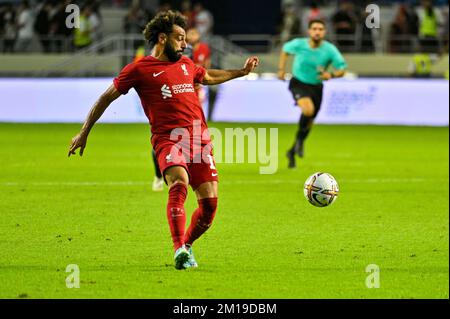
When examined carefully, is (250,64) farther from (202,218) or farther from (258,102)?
(258,102)

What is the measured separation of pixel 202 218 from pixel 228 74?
52.5 inches

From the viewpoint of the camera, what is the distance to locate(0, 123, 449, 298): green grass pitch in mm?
8203

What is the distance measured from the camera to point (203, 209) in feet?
29.3

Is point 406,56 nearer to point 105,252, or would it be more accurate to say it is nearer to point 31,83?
point 31,83

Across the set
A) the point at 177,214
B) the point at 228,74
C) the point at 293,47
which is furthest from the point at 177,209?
the point at 293,47

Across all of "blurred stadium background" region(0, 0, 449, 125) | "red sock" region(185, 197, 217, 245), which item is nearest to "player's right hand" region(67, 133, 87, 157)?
"red sock" region(185, 197, 217, 245)

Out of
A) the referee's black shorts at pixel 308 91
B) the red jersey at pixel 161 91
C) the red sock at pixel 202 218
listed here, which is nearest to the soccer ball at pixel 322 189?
the red sock at pixel 202 218

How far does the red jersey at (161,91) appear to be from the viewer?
8.83 metres

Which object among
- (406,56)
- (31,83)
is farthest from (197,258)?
(406,56)

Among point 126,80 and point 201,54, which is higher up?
point 201,54

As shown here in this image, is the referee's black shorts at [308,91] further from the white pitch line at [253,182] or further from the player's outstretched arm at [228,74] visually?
the player's outstretched arm at [228,74]

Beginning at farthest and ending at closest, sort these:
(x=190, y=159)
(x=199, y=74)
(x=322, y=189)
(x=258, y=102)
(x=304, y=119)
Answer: (x=258, y=102) < (x=304, y=119) < (x=322, y=189) < (x=199, y=74) < (x=190, y=159)
